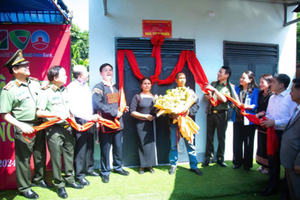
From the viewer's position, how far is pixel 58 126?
3293 millimetres

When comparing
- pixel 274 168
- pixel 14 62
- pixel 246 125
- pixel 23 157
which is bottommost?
pixel 274 168

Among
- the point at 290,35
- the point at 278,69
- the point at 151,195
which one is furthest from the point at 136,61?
the point at 290,35

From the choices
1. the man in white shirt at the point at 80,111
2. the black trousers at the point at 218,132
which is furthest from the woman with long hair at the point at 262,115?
the man in white shirt at the point at 80,111

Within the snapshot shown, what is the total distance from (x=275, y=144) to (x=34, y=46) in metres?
4.73

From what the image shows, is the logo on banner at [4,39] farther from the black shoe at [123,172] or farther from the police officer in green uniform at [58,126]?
the black shoe at [123,172]

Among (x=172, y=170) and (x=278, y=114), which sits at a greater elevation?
(x=278, y=114)

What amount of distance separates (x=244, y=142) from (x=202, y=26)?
2749mm

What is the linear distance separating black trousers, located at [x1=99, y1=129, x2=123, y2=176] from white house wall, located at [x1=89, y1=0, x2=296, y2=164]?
3.91 ft

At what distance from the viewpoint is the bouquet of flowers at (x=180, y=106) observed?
149 inches

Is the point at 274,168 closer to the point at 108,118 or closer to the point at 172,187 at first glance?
the point at 172,187

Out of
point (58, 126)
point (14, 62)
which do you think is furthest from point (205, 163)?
point (14, 62)

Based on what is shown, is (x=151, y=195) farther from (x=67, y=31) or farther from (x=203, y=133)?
(x=67, y=31)

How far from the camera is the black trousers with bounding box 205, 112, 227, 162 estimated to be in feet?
14.5

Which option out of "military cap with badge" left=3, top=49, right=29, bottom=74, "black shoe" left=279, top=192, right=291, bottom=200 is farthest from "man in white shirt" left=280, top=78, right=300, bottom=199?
"military cap with badge" left=3, top=49, right=29, bottom=74
